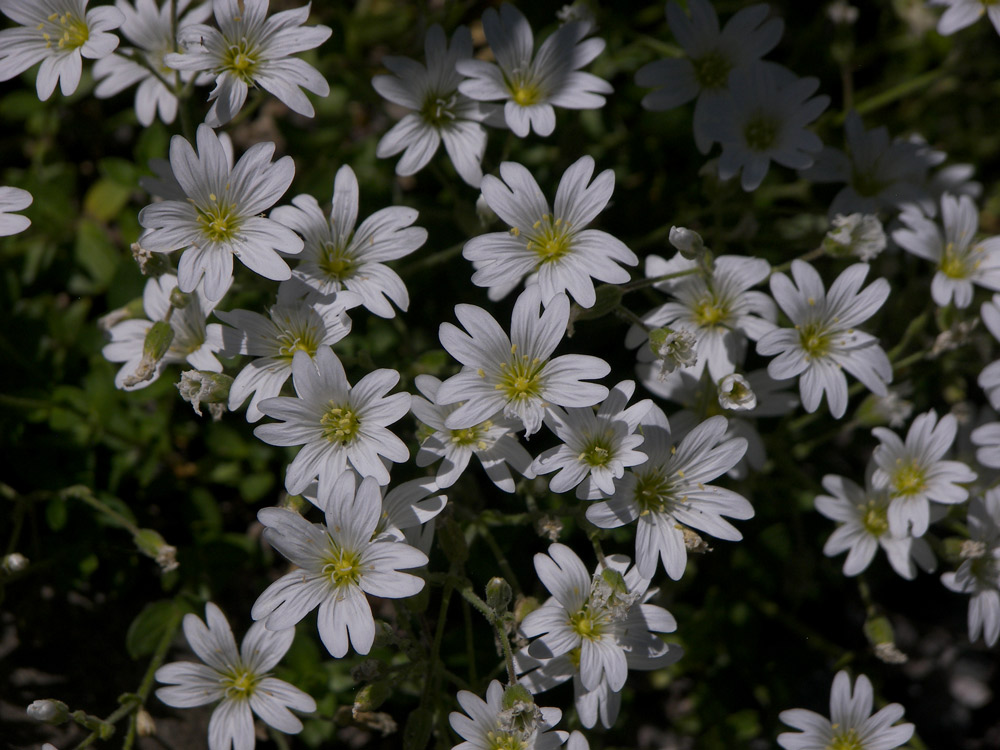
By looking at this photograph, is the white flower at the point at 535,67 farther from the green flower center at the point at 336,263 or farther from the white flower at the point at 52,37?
the white flower at the point at 52,37

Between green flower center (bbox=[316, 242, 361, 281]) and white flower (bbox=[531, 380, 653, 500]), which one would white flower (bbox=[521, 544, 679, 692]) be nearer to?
white flower (bbox=[531, 380, 653, 500])

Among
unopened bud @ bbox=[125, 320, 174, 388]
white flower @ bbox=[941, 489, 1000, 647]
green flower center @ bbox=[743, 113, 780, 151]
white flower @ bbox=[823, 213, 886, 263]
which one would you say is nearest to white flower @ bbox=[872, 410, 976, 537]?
white flower @ bbox=[941, 489, 1000, 647]

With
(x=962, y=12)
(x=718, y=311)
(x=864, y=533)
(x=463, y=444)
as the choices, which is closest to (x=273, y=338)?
(x=463, y=444)

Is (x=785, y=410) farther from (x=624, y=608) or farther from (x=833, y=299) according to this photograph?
(x=624, y=608)

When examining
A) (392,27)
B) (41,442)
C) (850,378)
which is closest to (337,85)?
(392,27)

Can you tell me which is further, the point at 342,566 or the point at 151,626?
the point at 151,626

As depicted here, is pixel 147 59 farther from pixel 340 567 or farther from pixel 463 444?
pixel 340 567

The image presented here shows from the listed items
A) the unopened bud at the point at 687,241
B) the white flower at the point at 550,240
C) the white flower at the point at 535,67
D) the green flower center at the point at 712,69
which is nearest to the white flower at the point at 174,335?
the white flower at the point at 550,240
